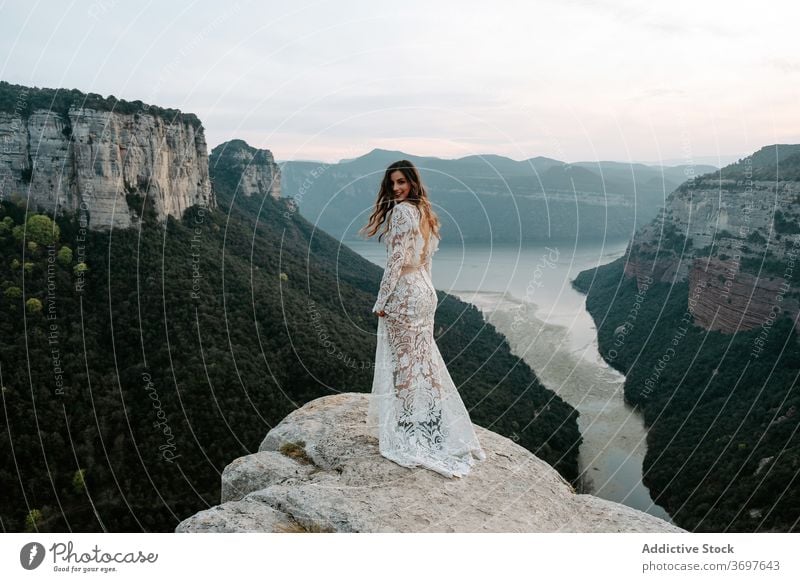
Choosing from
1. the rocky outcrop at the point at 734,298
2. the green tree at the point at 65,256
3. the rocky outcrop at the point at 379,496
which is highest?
the green tree at the point at 65,256

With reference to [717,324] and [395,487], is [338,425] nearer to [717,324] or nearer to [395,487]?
[395,487]

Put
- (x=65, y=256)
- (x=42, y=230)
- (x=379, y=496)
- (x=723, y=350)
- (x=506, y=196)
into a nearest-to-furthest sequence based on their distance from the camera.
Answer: (x=379, y=496), (x=65, y=256), (x=42, y=230), (x=723, y=350), (x=506, y=196)

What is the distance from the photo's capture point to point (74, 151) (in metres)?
25.2

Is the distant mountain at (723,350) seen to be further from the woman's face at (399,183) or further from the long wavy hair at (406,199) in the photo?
the woman's face at (399,183)

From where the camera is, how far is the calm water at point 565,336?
28453 millimetres

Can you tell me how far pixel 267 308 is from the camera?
881 inches

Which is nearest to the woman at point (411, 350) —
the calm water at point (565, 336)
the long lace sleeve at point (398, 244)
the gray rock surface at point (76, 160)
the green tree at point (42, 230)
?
the long lace sleeve at point (398, 244)

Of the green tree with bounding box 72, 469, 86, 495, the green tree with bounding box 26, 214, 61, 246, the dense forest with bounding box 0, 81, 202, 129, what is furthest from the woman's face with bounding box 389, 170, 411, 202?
the dense forest with bounding box 0, 81, 202, 129

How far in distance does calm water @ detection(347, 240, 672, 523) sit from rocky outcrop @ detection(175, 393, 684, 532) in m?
20.9

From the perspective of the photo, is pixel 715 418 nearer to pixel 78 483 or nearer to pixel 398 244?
pixel 78 483

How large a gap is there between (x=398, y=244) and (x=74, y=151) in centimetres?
2452

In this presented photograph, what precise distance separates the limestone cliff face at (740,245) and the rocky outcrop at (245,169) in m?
31.1

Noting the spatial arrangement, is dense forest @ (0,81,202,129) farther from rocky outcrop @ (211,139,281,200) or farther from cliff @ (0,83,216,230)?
rocky outcrop @ (211,139,281,200)

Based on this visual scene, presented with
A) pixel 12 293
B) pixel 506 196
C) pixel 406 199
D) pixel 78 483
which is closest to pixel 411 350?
pixel 406 199
